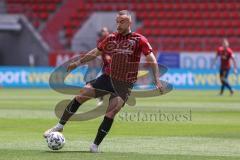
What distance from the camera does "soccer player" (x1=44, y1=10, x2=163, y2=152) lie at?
37.4ft

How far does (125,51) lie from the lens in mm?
11602

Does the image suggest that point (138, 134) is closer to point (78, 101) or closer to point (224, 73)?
point (78, 101)

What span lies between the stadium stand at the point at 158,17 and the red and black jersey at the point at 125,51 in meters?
27.7

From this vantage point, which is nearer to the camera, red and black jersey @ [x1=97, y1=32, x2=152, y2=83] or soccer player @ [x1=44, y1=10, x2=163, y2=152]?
soccer player @ [x1=44, y1=10, x2=163, y2=152]

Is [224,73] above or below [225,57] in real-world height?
below

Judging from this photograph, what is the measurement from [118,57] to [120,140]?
2.00 m

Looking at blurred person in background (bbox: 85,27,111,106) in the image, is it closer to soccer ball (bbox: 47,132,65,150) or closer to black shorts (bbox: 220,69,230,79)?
soccer ball (bbox: 47,132,65,150)

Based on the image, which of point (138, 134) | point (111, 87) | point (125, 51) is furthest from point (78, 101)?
point (138, 134)

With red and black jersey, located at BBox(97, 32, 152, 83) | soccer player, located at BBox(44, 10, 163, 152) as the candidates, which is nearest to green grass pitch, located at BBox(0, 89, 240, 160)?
soccer player, located at BBox(44, 10, 163, 152)

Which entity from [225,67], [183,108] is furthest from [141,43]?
[225,67]

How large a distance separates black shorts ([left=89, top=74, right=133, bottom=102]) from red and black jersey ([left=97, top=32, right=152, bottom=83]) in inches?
3.0

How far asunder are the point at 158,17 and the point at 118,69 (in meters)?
31.3

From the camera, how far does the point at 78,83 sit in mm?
34531

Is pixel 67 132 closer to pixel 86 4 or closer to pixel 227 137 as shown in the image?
pixel 227 137
